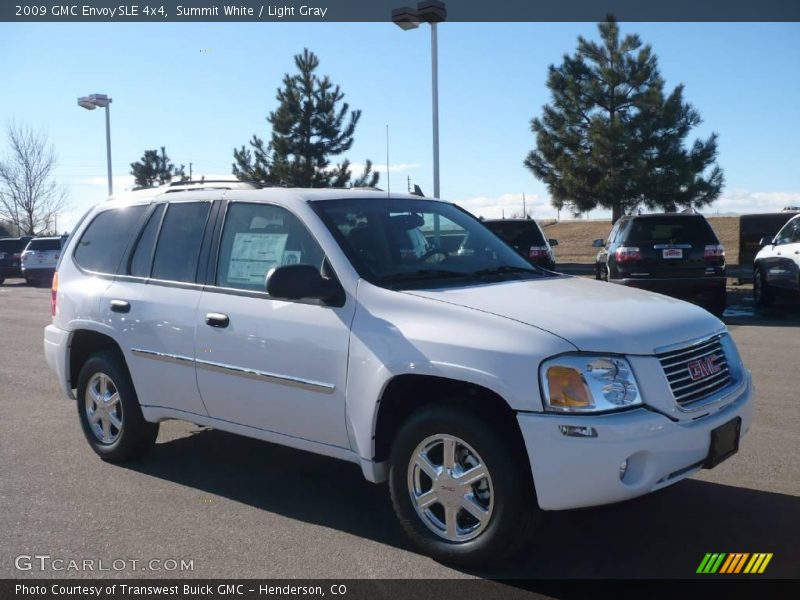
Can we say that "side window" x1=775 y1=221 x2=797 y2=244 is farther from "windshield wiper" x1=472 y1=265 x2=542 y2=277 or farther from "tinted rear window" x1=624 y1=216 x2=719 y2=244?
"windshield wiper" x1=472 y1=265 x2=542 y2=277

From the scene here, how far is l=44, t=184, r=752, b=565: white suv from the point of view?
3.70 metres

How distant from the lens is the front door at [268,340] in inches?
173

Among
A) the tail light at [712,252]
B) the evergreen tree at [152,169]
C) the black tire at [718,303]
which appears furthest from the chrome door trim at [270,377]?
the evergreen tree at [152,169]

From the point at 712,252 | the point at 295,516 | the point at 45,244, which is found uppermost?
the point at 45,244

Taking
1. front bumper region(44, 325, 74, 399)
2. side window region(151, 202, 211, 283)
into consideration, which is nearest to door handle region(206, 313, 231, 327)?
side window region(151, 202, 211, 283)

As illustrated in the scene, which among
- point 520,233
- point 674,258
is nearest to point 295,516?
point 674,258

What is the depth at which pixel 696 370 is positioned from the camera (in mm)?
4055

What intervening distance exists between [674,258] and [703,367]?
9431mm

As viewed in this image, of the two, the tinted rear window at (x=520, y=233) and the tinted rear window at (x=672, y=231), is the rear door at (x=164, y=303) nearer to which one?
the tinted rear window at (x=672, y=231)

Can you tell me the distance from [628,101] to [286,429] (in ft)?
89.0

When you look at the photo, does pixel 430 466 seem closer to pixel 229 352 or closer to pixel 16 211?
pixel 229 352

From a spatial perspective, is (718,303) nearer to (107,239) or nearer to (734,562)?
(734,562)

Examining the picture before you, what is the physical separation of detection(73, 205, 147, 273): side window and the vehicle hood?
254 cm

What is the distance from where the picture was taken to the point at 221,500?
505 centimetres
